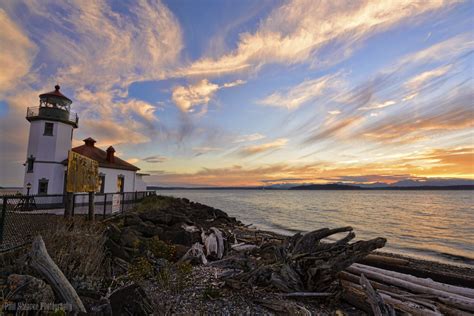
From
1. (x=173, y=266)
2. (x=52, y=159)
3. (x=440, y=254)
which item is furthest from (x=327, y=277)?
(x=52, y=159)

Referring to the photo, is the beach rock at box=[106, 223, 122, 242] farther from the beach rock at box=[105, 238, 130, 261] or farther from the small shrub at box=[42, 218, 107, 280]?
the small shrub at box=[42, 218, 107, 280]

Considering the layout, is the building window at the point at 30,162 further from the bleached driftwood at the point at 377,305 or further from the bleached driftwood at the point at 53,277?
the bleached driftwood at the point at 377,305

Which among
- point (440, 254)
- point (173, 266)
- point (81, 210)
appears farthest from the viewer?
point (440, 254)

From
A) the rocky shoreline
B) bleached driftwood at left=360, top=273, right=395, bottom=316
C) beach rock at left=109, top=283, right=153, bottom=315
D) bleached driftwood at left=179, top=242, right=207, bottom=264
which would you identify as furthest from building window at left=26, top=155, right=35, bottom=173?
bleached driftwood at left=360, top=273, right=395, bottom=316

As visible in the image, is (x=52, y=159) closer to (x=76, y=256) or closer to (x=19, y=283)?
(x=76, y=256)

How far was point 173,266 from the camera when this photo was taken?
6.73m

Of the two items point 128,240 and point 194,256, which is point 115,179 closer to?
point 128,240

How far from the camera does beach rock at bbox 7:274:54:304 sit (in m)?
3.61

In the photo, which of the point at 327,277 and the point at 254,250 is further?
the point at 254,250

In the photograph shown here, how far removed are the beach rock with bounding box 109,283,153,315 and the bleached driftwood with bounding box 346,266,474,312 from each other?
5.02 meters

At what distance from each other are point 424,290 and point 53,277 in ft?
22.8

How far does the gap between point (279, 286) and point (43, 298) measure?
398cm

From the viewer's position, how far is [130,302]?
3.90m

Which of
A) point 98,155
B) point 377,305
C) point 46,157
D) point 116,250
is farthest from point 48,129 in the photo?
point 377,305
